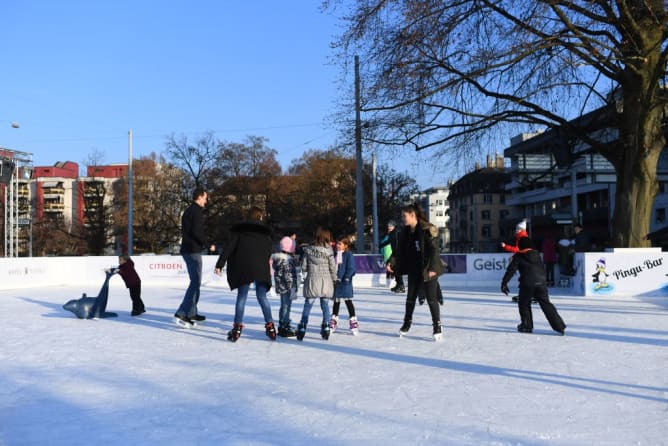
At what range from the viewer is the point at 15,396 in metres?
5.46

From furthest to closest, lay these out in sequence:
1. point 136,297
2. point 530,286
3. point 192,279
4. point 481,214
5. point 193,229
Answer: point 481,214 → point 136,297 → point 192,279 → point 193,229 → point 530,286

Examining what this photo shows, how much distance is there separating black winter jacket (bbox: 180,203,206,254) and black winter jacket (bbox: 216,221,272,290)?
1.09m

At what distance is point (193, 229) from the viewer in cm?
931

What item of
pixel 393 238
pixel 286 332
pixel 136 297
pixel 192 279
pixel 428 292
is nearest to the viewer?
pixel 428 292

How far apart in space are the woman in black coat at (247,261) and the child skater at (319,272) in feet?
1.64

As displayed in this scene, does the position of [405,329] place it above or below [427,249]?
below

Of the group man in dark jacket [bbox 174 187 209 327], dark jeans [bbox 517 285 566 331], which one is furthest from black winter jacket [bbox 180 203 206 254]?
dark jeans [bbox 517 285 566 331]

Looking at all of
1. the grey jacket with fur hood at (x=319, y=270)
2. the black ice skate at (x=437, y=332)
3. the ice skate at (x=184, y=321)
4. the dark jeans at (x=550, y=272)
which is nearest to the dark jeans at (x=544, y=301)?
the black ice skate at (x=437, y=332)

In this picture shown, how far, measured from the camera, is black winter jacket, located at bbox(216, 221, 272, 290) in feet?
27.2

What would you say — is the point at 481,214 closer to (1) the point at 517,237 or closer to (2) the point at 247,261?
(1) the point at 517,237

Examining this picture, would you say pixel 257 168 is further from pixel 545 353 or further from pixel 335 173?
pixel 545 353

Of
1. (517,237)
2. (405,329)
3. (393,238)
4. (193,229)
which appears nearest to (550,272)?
(393,238)

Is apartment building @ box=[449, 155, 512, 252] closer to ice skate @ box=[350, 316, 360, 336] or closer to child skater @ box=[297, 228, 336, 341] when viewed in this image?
ice skate @ box=[350, 316, 360, 336]

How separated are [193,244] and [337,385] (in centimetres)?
430
